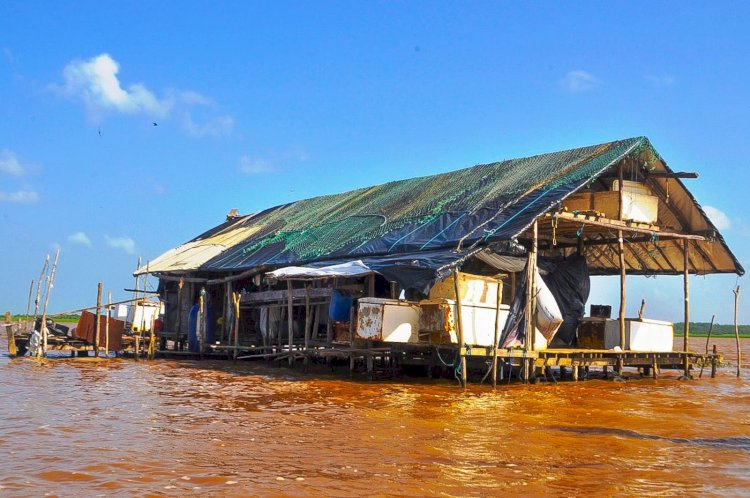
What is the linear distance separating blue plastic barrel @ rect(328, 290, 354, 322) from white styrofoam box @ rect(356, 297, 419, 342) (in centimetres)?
215

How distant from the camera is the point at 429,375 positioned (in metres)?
16.1

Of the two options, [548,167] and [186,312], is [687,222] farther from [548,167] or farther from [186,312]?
[186,312]

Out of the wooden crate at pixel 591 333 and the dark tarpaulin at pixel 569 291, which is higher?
the dark tarpaulin at pixel 569 291

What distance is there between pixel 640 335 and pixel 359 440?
36.8ft

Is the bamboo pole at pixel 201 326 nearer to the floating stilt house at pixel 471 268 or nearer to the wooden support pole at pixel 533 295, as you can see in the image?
the floating stilt house at pixel 471 268

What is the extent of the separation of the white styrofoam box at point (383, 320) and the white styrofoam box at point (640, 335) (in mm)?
5713

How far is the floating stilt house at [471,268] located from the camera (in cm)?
1442

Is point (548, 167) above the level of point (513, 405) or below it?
above

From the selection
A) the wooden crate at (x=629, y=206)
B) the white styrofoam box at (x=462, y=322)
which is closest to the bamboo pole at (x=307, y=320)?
the white styrofoam box at (x=462, y=322)

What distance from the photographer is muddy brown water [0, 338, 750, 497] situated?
625cm

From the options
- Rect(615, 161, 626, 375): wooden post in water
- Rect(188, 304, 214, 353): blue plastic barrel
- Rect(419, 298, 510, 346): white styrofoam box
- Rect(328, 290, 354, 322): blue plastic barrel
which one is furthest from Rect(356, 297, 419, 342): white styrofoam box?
Rect(188, 304, 214, 353): blue plastic barrel

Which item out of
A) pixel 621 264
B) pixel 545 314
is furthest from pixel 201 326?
pixel 621 264

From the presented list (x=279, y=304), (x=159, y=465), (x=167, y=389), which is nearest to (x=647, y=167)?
(x=279, y=304)

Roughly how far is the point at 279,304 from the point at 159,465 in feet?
38.2
